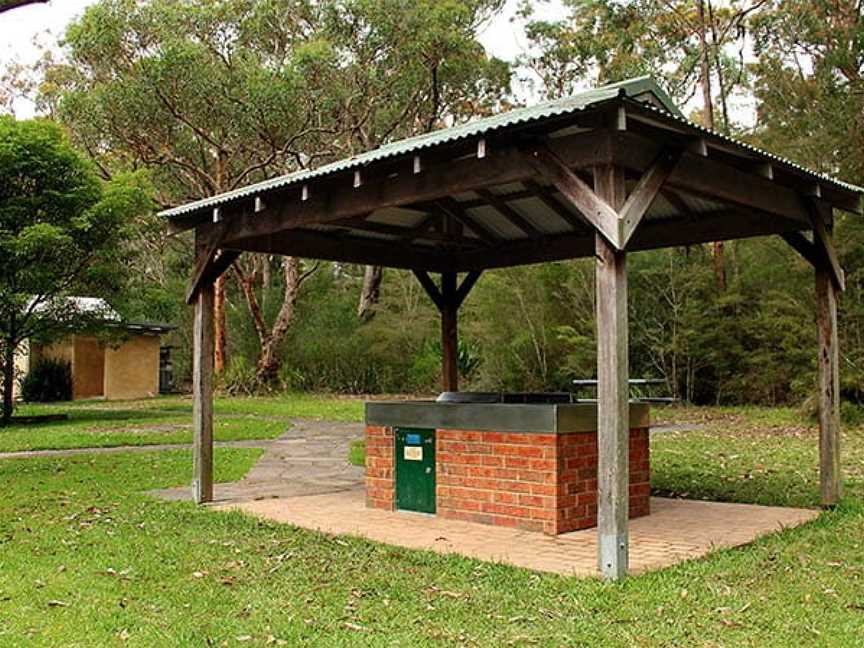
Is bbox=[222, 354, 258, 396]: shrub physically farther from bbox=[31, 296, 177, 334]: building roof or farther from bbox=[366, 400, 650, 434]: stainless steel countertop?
bbox=[366, 400, 650, 434]: stainless steel countertop

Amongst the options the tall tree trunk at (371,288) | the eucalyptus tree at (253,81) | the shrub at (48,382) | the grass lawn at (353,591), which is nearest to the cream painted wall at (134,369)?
the shrub at (48,382)

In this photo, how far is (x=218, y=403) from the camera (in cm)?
2066

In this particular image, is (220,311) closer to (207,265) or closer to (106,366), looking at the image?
(106,366)

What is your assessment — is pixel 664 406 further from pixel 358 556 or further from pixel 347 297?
pixel 358 556

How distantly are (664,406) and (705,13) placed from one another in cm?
1062

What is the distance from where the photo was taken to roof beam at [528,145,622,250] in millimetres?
4953

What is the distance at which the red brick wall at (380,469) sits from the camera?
23.7ft

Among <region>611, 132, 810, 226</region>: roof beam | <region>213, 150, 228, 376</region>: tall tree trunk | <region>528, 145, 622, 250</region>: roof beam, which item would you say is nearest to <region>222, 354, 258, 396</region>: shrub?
<region>213, 150, 228, 376</region>: tall tree trunk

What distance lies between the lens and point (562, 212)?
833 centimetres

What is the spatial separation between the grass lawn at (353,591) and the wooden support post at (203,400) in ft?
1.68

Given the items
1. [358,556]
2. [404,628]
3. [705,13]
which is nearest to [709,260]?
[705,13]

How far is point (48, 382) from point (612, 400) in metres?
22.3

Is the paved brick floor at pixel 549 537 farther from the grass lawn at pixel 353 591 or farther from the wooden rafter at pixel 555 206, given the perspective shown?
the wooden rafter at pixel 555 206

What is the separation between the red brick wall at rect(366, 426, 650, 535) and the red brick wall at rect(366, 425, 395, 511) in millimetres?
528
